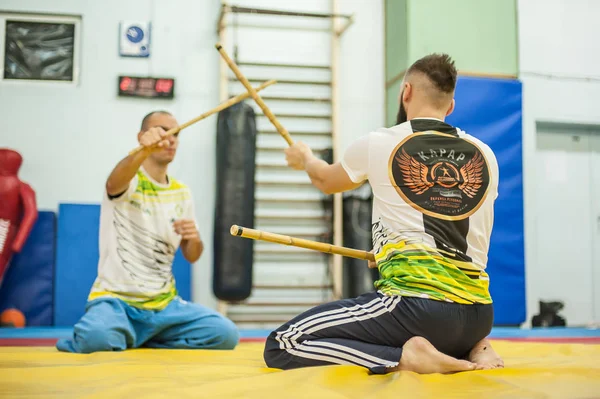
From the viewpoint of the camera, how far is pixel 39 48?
17.4 ft

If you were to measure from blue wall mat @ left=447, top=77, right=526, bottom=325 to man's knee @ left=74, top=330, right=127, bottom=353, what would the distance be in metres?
3.57

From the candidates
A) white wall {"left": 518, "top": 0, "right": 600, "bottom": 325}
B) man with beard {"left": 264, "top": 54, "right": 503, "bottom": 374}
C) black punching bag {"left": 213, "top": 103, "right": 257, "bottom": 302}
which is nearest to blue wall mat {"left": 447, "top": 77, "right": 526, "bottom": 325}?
white wall {"left": 518, "top": 0, "right": 600, "bottom": 325}

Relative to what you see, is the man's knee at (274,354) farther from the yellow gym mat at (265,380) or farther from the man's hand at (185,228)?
the man's hand at (185,228)

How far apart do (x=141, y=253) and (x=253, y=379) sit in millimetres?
1273

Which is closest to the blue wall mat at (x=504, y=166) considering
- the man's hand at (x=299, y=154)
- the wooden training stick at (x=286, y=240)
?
the man's hand at (x=299, y=154)

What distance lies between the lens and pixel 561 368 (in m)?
1.93

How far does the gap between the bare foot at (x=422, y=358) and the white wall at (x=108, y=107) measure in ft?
11.9

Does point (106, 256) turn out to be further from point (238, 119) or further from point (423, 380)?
point (238, 119)

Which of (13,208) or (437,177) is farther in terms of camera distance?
(13,208)

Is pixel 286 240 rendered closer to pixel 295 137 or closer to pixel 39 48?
pixel 295 137

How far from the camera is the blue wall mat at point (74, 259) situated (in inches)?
187

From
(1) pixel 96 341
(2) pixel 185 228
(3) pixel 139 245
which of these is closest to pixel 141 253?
(3) pixel 139 245

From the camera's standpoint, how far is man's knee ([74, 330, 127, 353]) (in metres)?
2.53

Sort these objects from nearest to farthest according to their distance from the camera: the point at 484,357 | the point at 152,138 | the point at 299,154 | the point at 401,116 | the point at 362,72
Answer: the point at 484,357
the point at 401,116
the point at 299,154
the point at 152,138
the point at 362,72
